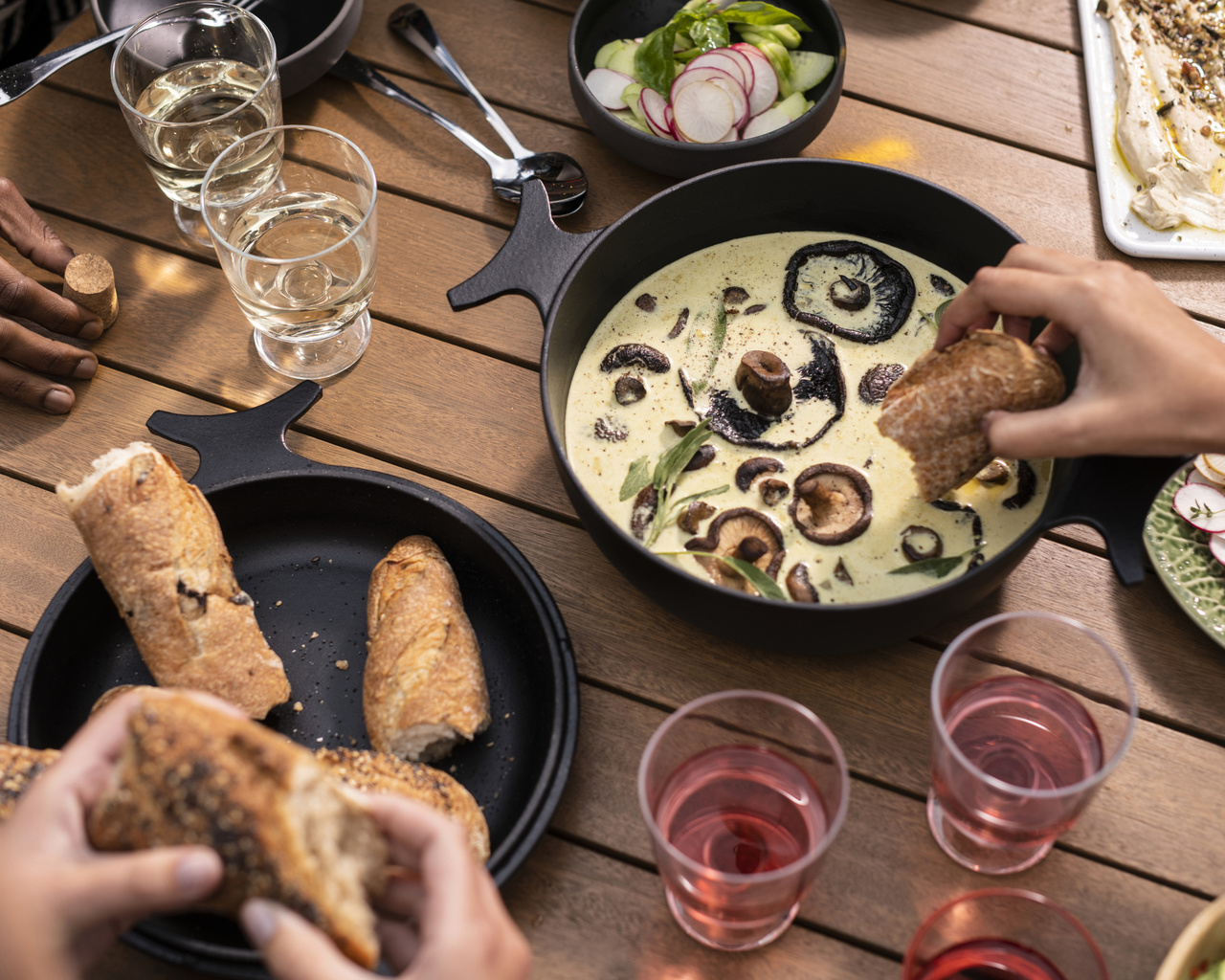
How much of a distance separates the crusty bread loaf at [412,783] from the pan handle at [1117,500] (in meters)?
0.93

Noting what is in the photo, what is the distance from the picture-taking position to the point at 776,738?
57.6 inches

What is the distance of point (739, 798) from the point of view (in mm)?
1522

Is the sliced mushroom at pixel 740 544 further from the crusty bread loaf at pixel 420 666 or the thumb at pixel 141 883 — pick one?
the thumb at pixel 141 883

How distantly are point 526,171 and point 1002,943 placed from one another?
176 centimetres

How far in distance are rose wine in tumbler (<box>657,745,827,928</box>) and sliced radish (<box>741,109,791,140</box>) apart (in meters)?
1.38

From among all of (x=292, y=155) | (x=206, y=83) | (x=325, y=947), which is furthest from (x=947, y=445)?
(x=206, y=83)

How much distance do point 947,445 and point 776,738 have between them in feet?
1.78

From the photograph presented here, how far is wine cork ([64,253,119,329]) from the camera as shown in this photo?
6.77 ft

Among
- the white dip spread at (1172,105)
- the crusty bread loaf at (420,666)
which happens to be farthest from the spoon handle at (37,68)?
the white dip spread at (1172,105)

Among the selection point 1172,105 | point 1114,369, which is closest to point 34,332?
point 1114,369

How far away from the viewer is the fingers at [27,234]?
2.10m

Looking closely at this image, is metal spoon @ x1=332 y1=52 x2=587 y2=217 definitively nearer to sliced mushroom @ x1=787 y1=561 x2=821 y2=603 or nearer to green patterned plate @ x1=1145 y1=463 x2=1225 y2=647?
sliced mushroom @ x1=787 y1=561 x2=821 y2=603

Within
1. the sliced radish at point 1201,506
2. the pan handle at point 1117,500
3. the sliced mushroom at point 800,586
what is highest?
the pan handle at point 1117,500

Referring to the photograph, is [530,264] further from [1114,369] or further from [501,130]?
[1114,369]
